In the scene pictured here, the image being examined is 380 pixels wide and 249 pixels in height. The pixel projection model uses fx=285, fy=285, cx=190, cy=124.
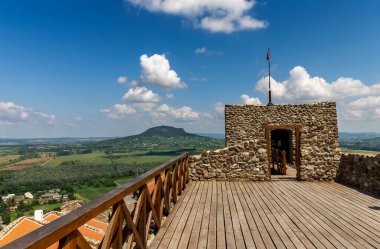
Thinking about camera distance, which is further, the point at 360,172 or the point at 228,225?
the point at 360,172

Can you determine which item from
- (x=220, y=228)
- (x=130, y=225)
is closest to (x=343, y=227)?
(x=220, y=228)

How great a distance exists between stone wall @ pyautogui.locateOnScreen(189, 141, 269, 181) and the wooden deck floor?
1497 millimetres

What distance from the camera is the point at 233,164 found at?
31.9 feet

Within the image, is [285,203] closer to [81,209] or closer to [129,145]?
[81,209]

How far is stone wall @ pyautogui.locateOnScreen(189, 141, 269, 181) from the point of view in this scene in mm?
9641

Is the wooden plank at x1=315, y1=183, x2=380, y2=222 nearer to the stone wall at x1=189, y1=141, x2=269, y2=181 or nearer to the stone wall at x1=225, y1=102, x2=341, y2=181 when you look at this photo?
the stone wall at x1=225, y1=102, x2=341, y2=181

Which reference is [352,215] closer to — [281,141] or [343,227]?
[343,227]

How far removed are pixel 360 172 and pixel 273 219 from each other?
463 cm

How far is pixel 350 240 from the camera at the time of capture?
4039mm

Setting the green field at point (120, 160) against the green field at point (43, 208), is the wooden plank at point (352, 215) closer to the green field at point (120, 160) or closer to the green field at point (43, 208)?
the green field at point (43, 208)

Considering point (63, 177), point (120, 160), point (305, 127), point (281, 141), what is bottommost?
point (63, 177)

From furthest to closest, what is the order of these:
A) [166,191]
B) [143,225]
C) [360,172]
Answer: [360,172] < [166,191] < [143,225]

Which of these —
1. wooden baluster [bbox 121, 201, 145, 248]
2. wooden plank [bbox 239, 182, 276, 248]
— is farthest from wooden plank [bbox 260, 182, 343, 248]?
wooden baluster [bbox 121, 201, 145, 248]

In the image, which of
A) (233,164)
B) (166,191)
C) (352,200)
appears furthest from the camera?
(233,164)
